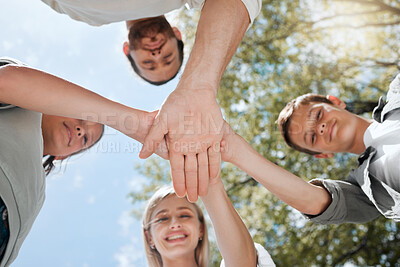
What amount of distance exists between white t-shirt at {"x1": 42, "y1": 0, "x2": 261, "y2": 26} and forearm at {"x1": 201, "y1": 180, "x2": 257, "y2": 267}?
1.22 metres

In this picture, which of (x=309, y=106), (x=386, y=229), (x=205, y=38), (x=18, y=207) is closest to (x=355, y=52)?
(x=386, y=229)

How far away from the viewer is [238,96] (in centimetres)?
692

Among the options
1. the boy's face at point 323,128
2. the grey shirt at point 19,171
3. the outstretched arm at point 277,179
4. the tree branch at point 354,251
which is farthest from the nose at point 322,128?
the tree branch at point 354,251

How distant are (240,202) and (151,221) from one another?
173 inches

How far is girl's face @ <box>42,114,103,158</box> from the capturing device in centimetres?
261

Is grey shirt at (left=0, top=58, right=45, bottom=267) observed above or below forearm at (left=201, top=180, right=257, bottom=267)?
above

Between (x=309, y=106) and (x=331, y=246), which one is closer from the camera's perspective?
(x=309, y=106)

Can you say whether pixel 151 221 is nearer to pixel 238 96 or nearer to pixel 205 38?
pixel 205 38

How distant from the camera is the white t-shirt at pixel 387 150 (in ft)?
6.98

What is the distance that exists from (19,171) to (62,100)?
17.8 inches

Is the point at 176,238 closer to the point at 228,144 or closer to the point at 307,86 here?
the point at 228,144

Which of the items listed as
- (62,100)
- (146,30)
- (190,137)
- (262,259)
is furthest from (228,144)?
(146,30)

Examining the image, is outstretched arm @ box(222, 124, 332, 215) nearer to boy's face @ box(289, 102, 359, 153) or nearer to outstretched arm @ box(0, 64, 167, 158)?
outstretched arm @ box(0, 64, 167, 158)

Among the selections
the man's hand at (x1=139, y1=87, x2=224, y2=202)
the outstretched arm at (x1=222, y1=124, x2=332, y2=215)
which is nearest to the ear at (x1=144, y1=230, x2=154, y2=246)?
the man's hand at (x1=139, y1=87, x2=224, y2=202)
